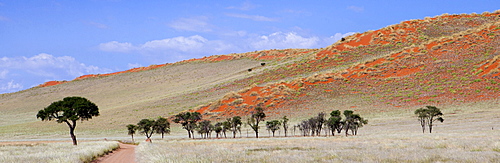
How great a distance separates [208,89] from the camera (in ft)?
370

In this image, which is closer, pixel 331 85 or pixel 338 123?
pixel 338 123

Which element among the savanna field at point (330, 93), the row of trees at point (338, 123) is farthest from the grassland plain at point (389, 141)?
the row of trees at point (338, 123)

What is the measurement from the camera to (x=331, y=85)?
92500 mm

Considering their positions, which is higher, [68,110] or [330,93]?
[330,93]

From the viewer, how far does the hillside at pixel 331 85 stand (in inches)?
3130

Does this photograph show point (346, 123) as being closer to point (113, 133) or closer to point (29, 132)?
point (113, 133)

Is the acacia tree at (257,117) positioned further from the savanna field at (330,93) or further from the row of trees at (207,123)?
the savanna field at (330,93)

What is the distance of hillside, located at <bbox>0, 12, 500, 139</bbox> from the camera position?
79.5 metres

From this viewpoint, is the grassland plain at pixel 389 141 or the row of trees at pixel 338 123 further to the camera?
the row of trees at pixel 338 123

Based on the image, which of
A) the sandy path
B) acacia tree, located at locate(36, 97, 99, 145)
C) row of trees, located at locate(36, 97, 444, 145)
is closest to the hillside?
row of trees, located at locate(36, 97, 444, 145)

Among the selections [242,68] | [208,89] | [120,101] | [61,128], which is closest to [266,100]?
[208,89]

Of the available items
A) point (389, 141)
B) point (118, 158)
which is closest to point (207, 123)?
point (389, 141)

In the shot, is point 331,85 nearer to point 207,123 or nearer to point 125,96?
point 207,123

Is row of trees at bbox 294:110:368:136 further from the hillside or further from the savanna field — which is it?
the hillside
